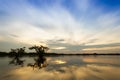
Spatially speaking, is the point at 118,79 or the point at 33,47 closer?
the point at 118,79

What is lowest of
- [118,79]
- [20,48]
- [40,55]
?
[118,79]

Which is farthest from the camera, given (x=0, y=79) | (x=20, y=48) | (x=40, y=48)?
(x=20, y=48)

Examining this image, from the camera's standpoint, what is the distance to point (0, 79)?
14531 millimetres

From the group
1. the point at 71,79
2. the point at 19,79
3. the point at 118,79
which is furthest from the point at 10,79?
the point at 118,79

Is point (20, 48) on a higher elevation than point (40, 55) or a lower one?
higher

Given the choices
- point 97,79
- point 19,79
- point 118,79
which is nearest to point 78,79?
point 97,79

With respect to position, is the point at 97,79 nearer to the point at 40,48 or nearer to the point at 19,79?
the point at 19,79

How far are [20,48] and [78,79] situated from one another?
94.9 metres

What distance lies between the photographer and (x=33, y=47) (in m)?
90.1

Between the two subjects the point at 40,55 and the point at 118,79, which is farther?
the point at 40,55

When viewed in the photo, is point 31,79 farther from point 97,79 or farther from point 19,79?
point 97,79

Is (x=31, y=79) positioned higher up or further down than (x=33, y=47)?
further down

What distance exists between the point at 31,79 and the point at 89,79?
19.1 feet

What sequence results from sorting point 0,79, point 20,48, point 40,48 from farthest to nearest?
point 20,48 → point 40,48 → point 0,79
